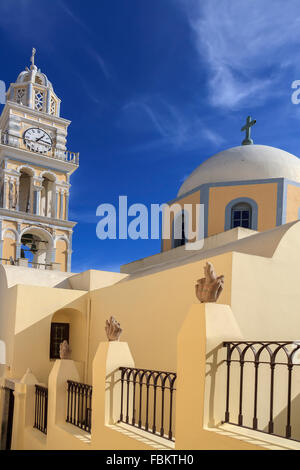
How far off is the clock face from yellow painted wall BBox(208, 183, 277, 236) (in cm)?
1237

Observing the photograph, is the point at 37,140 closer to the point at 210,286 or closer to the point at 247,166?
the point at 247,166

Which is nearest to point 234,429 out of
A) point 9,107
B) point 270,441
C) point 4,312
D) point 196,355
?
point 270,441

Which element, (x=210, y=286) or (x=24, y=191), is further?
(x=24, y=191)

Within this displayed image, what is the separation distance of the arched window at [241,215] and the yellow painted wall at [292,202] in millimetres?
1111

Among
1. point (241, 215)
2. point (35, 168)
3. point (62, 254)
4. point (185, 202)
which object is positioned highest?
point (35, 168)

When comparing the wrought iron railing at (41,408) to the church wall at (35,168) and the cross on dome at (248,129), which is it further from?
the church wall at (35,168)

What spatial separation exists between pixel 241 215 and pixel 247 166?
1.61m

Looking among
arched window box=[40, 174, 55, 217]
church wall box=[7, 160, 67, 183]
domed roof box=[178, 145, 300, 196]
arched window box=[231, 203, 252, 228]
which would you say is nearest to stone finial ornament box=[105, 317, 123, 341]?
arched window box=[231, 203, 252, 228]

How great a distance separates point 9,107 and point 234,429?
69.6ft

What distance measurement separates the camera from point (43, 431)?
24.0 ft

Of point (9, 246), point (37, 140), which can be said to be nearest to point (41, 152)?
point (37, 140)

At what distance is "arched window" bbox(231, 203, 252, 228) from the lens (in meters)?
12.5

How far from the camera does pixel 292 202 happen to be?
12.1 metres

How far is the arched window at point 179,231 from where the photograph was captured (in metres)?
13.7
